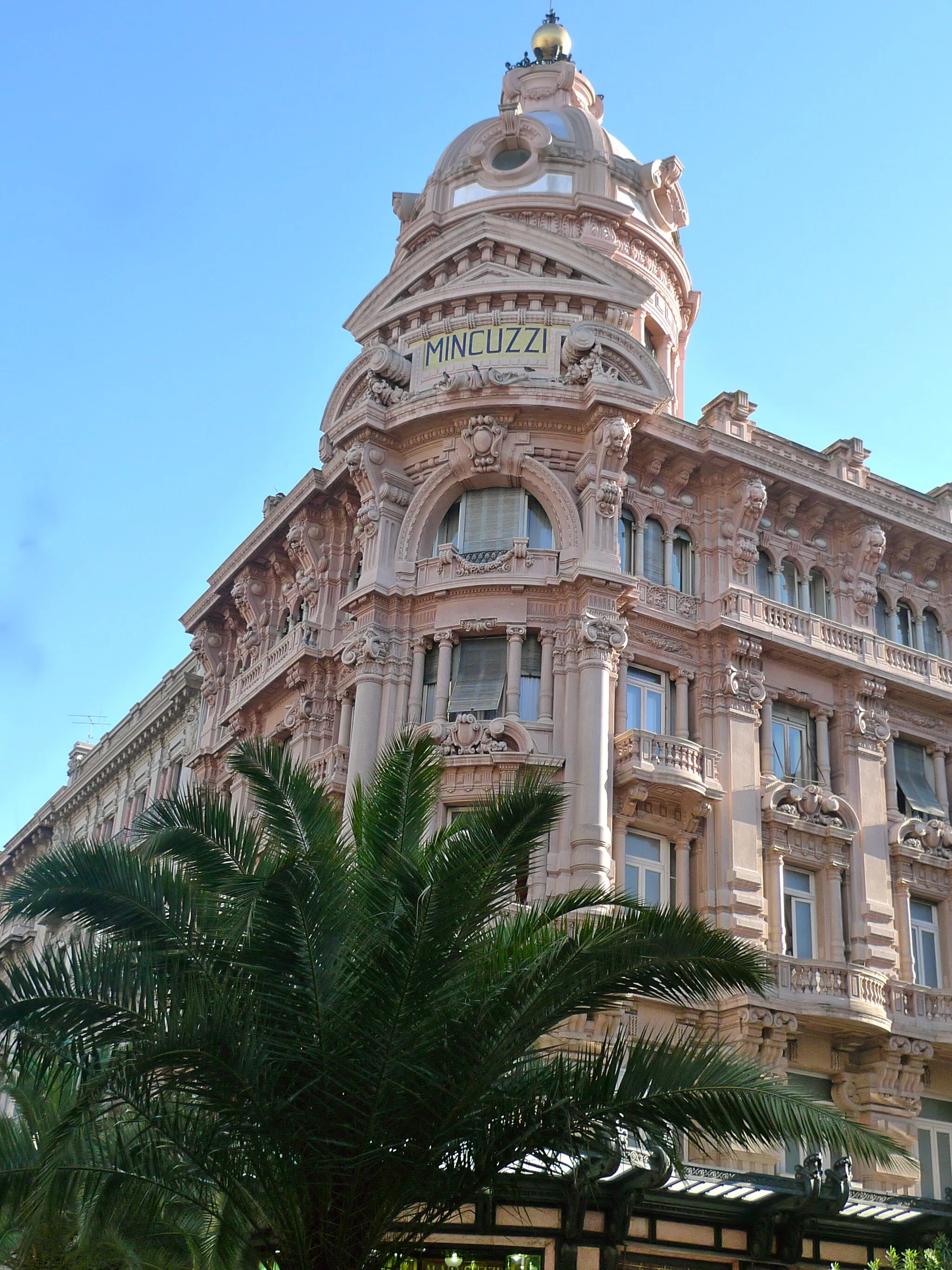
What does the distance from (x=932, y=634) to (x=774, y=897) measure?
29.8 feet

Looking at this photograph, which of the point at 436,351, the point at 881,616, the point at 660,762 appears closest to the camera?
the point at 660,762

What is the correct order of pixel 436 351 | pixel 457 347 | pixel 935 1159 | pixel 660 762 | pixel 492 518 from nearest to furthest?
pixel 660 762 → pixel 935 1159 → pixel 492 518 → pixel 457 347 → pixel 436 351

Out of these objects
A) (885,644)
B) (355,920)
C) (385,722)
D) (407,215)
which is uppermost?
(407,215)

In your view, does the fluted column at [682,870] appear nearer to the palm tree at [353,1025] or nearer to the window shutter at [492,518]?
the window shutter at [492,518]

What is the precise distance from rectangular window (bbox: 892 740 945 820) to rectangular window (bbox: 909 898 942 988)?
6.34 ft

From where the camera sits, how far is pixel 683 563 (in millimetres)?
32406

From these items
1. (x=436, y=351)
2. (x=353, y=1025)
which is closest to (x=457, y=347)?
(x=436, y=351)

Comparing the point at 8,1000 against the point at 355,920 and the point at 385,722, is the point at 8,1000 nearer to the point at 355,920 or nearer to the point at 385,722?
the point at 355,920

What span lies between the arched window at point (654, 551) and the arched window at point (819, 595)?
379 cm

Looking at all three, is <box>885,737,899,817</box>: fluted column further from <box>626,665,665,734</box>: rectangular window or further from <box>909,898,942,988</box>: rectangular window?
<box>626,665,665,734</box>: rectangular window

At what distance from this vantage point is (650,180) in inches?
1555

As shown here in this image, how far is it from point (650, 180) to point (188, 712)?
19575 mm

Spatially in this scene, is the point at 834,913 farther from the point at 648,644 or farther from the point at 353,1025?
the point at 353,1025

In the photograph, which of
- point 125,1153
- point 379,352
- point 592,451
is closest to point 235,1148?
point 125,1153
